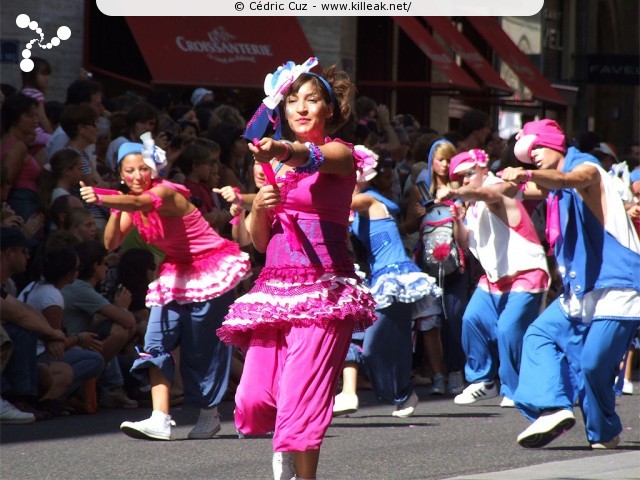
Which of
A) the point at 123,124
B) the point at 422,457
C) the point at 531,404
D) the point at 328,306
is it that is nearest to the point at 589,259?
the point at 531,404

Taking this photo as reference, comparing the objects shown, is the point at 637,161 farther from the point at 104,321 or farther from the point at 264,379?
the point at 264,379

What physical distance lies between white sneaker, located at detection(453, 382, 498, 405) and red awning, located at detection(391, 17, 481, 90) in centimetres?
964

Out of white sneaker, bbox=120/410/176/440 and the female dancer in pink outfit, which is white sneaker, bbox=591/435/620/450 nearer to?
the female dancer in pink outfit

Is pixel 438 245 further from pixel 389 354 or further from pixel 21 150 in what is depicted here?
pixel 21 150

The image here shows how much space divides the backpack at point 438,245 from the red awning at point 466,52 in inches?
383

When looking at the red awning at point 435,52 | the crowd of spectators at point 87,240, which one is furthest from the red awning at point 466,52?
the crowd of spectators at point 87,240

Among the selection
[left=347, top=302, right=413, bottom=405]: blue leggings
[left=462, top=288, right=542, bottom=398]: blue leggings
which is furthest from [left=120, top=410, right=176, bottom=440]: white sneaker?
[left=462, top=288, right=542, bottom=398]: blue leggings

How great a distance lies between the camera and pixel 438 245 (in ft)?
39.6

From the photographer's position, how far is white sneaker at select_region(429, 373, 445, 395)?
12.0 m

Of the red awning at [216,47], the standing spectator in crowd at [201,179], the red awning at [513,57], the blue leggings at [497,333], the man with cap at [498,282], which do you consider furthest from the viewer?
the red awning at [513,57]

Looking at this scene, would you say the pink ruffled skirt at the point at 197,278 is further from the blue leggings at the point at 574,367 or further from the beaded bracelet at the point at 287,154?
the beaded bracelet at the point at 287,154

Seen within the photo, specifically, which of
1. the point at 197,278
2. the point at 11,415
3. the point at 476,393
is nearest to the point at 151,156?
the point at 197,278

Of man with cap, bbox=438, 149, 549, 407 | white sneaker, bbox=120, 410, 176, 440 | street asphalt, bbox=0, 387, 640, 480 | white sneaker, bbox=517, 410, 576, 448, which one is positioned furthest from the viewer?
man with cap, bbox=438, 149, 549, 407

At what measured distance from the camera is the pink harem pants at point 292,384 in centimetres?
602
